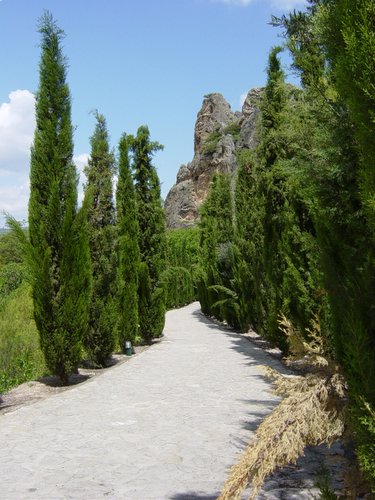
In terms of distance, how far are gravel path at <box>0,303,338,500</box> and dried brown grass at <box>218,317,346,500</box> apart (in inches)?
59.6

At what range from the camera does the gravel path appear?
411 cm

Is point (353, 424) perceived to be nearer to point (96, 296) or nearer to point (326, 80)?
point (326, 80)

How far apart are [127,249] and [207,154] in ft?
197

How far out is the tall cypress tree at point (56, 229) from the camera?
8.77 m

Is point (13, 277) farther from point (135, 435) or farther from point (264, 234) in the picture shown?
point (135, 435)

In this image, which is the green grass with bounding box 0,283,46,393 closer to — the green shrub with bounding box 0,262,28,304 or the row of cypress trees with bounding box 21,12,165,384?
the row of cypress trees with bounding box 21,12,165,384

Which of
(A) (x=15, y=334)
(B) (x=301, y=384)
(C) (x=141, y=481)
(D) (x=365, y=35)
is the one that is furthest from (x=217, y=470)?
(A) (x=15, y=334)

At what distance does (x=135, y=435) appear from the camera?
5551mm

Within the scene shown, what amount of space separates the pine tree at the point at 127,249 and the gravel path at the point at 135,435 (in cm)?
357

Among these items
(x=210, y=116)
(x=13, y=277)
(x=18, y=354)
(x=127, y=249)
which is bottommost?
(x=18, y=354)

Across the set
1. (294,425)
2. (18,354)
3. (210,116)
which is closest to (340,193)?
(294,425)

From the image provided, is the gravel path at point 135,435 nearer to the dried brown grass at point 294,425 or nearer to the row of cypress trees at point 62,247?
the row of cypress trees at point 62,247

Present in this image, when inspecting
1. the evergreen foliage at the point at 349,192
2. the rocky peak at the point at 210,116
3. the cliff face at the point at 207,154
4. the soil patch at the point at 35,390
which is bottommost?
the soil patch at the point at 35,390

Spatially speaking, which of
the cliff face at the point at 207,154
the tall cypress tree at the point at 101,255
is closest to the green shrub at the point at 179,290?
the tall cypress tree at the point at 101,255
